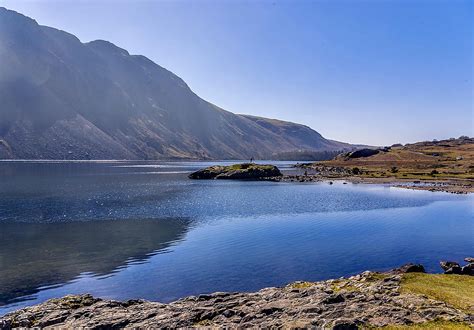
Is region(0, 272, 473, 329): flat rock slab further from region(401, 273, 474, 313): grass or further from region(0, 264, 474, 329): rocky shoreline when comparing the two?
region(401, 273, 474, 313): grass

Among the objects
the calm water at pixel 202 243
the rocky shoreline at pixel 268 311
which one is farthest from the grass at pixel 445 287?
the calm water at pixel 202 243

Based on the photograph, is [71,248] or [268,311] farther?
[71,248]

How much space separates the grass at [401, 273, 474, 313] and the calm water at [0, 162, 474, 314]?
11116mm

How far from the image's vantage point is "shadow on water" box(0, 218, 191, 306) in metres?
39.8

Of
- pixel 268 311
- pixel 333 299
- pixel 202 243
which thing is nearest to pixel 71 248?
pixel 202 243

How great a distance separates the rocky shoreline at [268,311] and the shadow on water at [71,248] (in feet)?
36.1

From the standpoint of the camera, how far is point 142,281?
128ft

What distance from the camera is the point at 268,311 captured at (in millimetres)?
23938

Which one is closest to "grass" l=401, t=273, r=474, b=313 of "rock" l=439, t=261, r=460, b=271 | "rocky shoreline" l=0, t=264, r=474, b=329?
"rocky shoreline" l=0, t=264, r=474, b=329

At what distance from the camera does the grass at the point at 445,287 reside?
24.9 meters

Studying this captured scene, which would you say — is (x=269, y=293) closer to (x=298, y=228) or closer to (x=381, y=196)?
(x=298, y=228)

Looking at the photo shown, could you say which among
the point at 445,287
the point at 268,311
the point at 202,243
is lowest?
the point at 202,243

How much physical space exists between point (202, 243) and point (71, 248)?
18969mm

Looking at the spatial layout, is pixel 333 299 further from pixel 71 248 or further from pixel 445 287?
pixel 71 248
